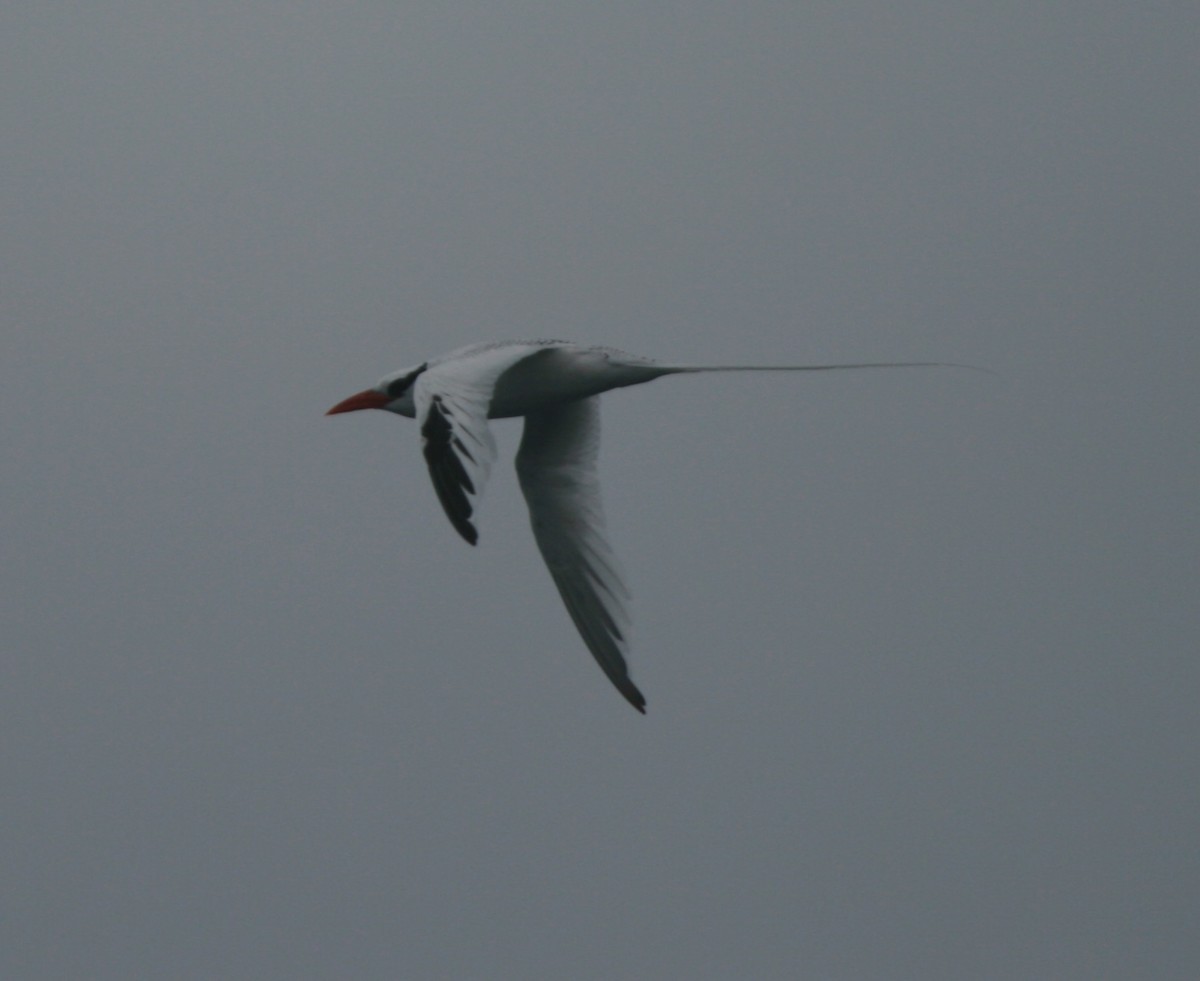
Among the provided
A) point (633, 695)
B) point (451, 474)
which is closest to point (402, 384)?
point (633, 695)

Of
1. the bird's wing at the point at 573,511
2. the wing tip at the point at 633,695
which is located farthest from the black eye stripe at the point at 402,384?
the wing tip at the point at 633,695

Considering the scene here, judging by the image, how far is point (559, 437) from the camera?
381 inches

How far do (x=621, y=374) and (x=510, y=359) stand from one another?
939 millimetres

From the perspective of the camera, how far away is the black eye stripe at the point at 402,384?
28.7 ft

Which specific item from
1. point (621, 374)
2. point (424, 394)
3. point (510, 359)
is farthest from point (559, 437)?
point (424, 394)

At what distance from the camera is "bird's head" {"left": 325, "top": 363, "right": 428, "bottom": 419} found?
879 cm

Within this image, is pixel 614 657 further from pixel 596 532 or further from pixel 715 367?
→ pixel 715 367

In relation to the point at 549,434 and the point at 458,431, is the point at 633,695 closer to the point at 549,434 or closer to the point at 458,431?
the point at 549,434

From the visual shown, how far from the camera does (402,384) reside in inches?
348

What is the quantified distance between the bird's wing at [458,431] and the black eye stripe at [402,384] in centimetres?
119

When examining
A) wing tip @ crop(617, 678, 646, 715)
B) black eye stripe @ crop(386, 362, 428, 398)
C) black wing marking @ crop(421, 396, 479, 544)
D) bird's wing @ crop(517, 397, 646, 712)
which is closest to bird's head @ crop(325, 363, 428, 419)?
black eye stripe @ crop(386, 362, 428, 398)

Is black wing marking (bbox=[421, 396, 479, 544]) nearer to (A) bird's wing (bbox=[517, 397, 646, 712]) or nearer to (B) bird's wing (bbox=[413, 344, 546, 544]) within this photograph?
(B) bird's wing (bbox=[413, 344, 546, 544])

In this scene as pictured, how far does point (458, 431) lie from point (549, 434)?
10.7 feet

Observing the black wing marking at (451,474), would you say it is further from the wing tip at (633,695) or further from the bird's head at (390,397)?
the wing tip at (633,695)
